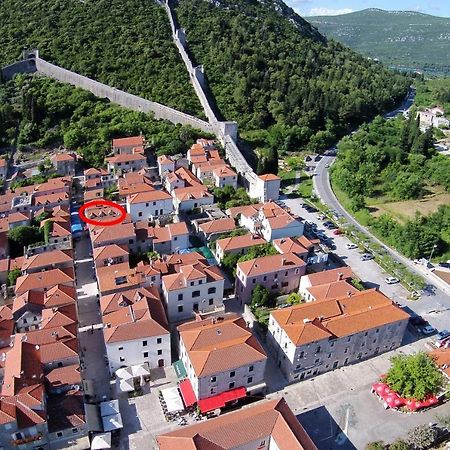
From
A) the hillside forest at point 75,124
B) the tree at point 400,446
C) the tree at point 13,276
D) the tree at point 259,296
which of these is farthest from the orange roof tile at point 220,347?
the hillside forest at point 75,124

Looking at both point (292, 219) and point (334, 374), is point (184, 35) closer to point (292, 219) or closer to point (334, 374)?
point (292, 219)

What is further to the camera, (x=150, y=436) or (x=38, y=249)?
(x=38, y=249)

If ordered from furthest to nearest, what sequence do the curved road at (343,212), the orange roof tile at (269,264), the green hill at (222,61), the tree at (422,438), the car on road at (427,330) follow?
the green hill at (222,61), the curved road at (343,212), the orange roof tile at (269,264), the car on road at (427,330), the tree at (422,438)

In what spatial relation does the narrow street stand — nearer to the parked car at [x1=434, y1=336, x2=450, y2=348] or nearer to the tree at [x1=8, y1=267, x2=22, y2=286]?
the tree at [x1=8, y1=267, x2=22, y2=286]

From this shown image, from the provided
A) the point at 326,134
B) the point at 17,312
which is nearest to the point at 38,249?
the point at 17,312

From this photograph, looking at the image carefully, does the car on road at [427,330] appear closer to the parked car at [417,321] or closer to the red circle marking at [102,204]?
the parked car at [417,321]

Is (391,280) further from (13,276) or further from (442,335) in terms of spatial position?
(13,276)
